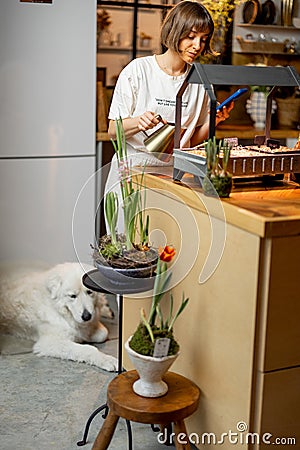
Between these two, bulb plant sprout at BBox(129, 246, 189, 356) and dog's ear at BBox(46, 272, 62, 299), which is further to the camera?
dog's ear at BBox(46, 272, 62, 299)

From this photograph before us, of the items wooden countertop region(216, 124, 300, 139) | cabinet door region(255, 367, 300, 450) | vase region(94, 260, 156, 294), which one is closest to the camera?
cabinet door region(255, 367, 300, 450)

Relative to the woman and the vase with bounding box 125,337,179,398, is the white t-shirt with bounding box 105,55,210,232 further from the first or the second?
the vase with bounding box 125,337,179,398

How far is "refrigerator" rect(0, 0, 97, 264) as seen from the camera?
3.36 m

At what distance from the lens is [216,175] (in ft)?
7.28

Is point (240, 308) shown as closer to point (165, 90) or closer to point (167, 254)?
point (167, 254)

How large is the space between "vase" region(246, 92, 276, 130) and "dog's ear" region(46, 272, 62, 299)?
192 centimetres

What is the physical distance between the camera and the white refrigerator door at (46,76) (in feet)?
11.0

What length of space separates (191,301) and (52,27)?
1629mm

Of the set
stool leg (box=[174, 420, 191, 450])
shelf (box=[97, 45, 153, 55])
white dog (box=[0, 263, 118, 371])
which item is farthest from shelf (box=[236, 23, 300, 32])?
stool leg (box=[174, 420, 191, 450])

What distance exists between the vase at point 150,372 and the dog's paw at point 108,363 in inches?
39.0

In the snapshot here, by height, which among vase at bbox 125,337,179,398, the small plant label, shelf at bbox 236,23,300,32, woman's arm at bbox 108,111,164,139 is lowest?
vase at bbox 125,337,179,398

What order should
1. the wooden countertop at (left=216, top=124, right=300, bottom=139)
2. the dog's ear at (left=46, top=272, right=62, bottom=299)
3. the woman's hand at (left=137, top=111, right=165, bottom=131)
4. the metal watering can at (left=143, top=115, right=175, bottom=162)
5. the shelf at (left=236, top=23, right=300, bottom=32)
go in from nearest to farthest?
the metal watering can at (left=143, top=115, right=175, bottom=162)
the woman's hand at (left=137, top=111, right=165, bottom=131)
the dog's ear at (left=46, top=272, right=62, bottom=299)
the wooden countertop at (left=216, top=124, right=300, bottom=139)
the shelf at (left=236, top=23, right=300, bottom=32)

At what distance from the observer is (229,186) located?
87.7 inches

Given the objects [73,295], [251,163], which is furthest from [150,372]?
[73,295]
